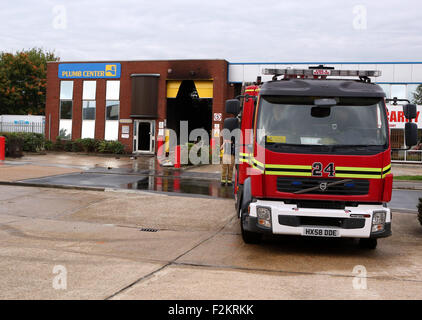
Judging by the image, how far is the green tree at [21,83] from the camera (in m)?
54.1

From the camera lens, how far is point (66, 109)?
113 ft

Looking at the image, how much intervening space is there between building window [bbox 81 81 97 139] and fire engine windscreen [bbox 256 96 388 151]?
27.6m

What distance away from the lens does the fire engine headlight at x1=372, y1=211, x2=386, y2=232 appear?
723 centimetres

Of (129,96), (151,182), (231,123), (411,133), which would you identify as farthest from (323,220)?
(129,96)

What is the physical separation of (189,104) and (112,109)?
6479mm

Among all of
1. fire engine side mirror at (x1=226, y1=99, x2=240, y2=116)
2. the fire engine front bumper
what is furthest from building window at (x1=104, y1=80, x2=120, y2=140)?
the fire engine front bumper

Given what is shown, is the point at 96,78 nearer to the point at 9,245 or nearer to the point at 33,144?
the point at 33,144

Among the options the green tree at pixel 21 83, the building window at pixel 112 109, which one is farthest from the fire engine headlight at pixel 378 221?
the green tree at pixel 21 83

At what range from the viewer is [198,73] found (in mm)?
31703

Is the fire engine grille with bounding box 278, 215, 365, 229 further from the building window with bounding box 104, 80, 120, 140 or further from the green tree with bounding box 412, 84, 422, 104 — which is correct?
the building window with bounding box 104, 80, 120, 140

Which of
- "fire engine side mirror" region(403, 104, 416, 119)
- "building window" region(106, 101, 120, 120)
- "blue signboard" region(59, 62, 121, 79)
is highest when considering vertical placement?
"blue signboard" region(59, 62, 121, 79)

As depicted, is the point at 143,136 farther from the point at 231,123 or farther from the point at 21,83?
the point at 21,83

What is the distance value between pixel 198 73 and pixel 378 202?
25.4 m

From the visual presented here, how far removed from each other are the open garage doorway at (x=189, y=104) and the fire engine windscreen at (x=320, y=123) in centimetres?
2466
